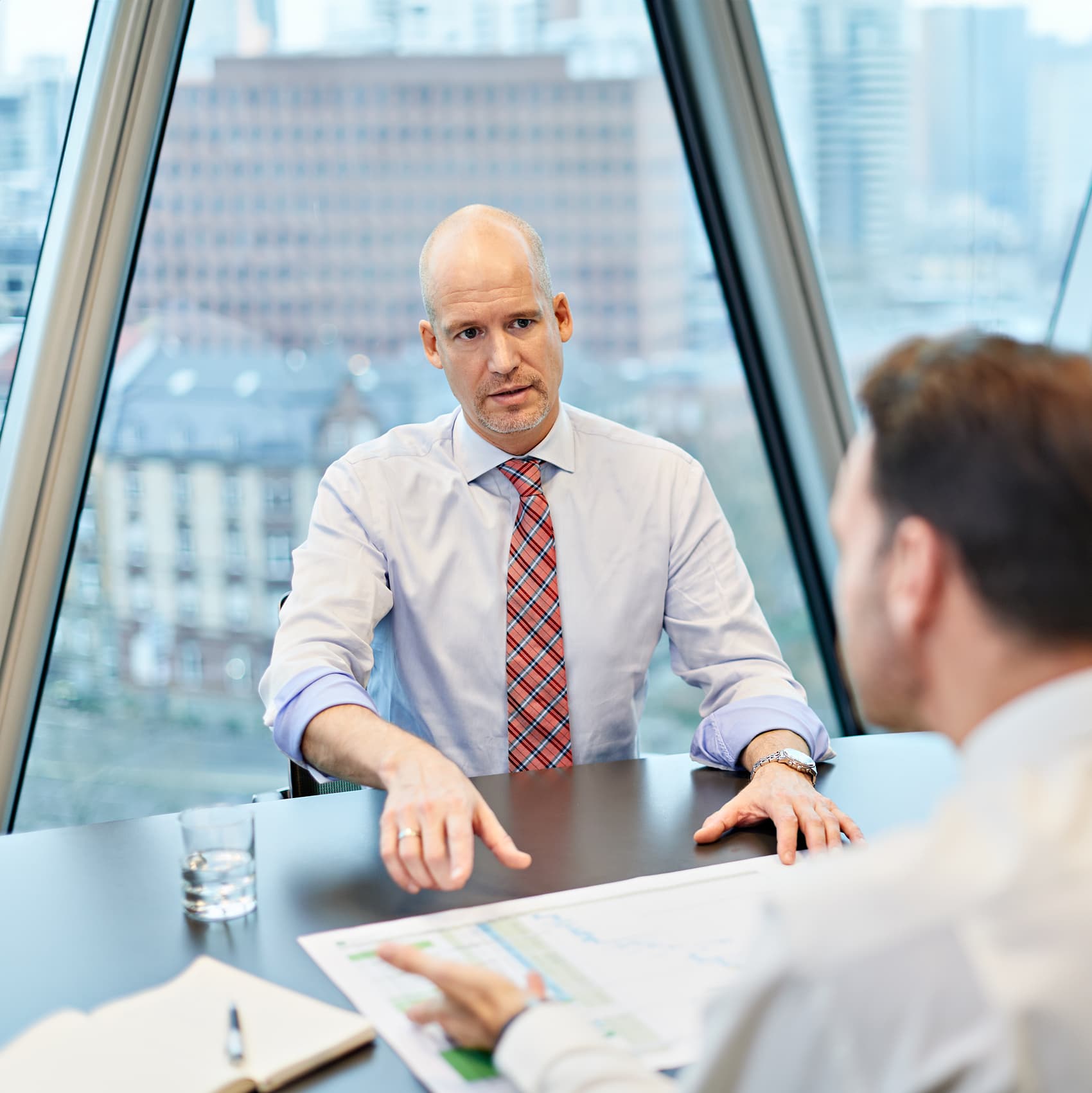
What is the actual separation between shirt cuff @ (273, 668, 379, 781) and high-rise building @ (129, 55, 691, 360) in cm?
161

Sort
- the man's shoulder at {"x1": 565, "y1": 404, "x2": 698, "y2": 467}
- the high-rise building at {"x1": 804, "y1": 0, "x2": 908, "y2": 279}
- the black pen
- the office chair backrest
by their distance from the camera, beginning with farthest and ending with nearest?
1. the high-rise building at {"x1": 804, "y1": 0, "x2": 908, "y2": 279}
2. the man's shoulder at {"x1": 565, "y1": 404, "x2": 698, "y2": 467}
3. the office chair backrest
4. the black pen

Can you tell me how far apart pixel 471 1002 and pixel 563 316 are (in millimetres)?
1554

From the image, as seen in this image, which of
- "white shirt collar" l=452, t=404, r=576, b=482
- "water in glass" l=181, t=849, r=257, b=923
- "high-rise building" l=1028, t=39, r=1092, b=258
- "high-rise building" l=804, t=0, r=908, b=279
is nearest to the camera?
"water in glass" l=181, t=849, r=257, b=923

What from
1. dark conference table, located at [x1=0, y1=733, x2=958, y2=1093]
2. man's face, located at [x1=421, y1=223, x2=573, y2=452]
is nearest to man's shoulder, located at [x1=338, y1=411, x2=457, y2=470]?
man's face, located at [x1=421, y1=223, x2=573, y2=452]

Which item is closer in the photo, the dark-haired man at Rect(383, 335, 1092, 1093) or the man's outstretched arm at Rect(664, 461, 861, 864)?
the dark-haired man at Rect(383, 335, 1092, 1093)

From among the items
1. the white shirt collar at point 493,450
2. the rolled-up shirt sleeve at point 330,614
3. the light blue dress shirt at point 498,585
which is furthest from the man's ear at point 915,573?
the white shirt collar at point 493,450

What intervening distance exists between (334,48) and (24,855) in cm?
227

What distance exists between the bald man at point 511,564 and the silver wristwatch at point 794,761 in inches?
10.3

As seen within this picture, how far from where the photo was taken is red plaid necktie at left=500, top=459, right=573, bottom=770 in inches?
84.9

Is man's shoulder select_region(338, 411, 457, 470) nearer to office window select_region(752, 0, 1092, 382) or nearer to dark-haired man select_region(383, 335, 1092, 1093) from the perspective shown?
dark-haired man select_region(383, 335, 1092, 1093)

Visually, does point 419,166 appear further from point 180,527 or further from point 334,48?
point 180,527

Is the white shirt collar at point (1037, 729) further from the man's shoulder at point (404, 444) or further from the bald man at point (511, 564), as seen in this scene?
the man's shoulder at point (404, 444)

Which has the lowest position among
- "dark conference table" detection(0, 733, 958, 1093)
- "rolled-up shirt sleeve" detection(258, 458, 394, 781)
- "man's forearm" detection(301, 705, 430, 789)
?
"dark conference table" detection(0, 733, 958, 1093)

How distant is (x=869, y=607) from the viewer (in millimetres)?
955
